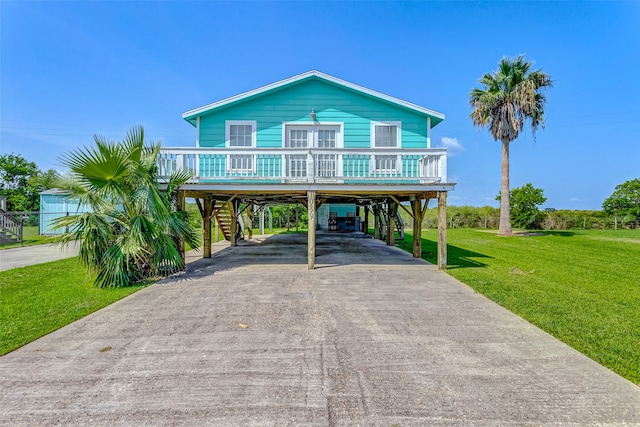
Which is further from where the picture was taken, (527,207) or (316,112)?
(527,207)

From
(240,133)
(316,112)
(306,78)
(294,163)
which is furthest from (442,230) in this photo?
(240,133)

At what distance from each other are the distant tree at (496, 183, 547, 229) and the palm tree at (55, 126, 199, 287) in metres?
23.3

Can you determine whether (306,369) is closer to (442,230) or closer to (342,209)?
(442,230)

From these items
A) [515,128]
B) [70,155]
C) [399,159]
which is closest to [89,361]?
[70,155]

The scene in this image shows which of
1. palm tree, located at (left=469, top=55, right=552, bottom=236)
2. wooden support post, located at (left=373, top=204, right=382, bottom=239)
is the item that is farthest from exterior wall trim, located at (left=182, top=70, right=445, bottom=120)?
palm tree, located at (left=469, top=55, right=552, bottom=236)

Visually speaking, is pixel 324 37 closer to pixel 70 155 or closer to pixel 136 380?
Answer: pixel 70 155

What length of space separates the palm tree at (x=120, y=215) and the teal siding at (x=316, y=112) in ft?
13.2

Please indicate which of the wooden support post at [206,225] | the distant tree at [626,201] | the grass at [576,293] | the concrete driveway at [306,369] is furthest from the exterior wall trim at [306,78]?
the distant tree at [626,201]

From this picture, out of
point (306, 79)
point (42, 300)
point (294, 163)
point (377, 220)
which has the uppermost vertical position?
point (306, 79)

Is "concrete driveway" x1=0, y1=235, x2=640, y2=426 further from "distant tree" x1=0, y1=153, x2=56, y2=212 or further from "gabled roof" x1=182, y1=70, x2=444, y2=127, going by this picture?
"distant tree" x1=0, y1=153, x2=56, y2=212

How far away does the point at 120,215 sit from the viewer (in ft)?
20.4

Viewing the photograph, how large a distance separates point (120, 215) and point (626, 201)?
31.0m

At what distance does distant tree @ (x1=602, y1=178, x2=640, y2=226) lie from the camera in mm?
21797

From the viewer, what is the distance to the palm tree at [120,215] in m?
5.79
